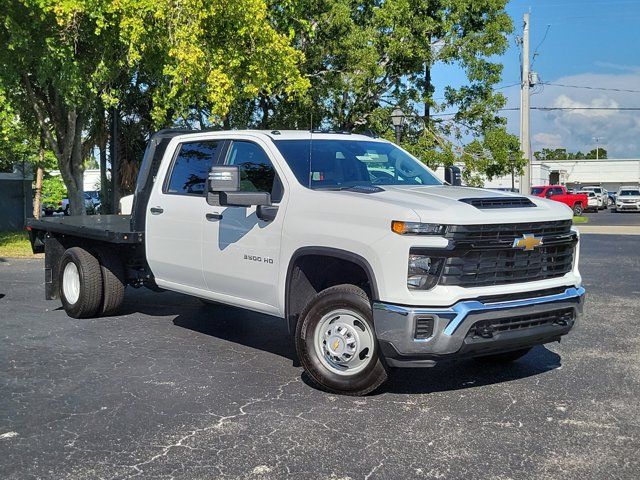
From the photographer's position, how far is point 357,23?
28.2 m

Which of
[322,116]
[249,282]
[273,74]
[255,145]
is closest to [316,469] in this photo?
[249,282]

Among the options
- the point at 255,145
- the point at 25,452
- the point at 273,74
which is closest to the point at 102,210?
the point at 273,74

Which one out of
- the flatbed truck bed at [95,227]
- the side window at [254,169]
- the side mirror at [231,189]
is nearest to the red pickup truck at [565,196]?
the flatbed truck bed at [95,227]

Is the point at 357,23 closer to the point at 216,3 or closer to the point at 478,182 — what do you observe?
the point at 478,182

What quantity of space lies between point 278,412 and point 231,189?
5.96ft

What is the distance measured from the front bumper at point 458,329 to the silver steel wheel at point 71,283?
15.5 ft

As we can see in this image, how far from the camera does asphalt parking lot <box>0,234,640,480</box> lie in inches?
163

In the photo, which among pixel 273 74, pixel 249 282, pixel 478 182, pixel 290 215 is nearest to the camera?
pixel 290 215

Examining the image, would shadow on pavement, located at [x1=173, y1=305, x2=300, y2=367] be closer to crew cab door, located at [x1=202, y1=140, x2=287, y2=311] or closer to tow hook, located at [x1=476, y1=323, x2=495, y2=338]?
crew cab door, located at [x1=202, y1=140, x2=287, y2=311]

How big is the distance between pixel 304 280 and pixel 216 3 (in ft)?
37.8

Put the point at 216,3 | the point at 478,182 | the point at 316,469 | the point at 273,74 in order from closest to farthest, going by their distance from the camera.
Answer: the point at 316,469 → the point at 216,3 → the point at 273,74 → the point at 478,182

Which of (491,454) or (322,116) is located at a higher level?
(322,116)

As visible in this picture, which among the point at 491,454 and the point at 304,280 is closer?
the point at 491,454

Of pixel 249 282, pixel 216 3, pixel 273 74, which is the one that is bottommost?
pixel 249 282
